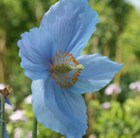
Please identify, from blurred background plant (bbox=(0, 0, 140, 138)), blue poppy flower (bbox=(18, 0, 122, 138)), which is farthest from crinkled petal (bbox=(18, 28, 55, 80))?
blurred background plant (bbox=(0, 0, 140, 138))

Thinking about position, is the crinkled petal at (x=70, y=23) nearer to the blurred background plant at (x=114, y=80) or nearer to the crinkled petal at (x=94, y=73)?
the crinkled petal at (x=94, y=73)

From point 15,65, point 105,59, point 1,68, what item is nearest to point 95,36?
point 1,68

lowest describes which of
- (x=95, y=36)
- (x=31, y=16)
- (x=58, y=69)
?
(x=58, y=69)

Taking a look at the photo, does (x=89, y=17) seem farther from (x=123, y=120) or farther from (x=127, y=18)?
(x=127, y=18)

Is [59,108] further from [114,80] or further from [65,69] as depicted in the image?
[114,80]

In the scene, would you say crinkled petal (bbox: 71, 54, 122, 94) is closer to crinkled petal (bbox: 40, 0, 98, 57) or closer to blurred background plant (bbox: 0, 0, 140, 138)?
crinkled petal (bbox: 40, 0, 98, 57)

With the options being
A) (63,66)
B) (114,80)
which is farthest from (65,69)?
(114,80)
